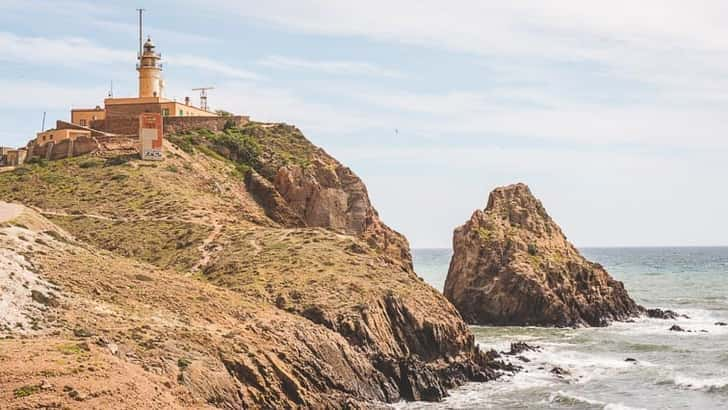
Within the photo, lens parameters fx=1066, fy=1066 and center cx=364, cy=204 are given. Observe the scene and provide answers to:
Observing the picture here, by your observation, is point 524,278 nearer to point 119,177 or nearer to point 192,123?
point 192,123

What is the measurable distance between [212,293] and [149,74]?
40978 millimetres

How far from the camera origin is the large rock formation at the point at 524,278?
273ft

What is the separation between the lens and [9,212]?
178ft

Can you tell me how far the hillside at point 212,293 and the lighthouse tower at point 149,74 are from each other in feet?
23.7

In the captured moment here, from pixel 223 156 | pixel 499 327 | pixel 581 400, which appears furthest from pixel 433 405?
pixel 223 156

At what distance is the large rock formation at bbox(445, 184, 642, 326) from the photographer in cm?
8312

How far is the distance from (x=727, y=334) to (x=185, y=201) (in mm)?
40237

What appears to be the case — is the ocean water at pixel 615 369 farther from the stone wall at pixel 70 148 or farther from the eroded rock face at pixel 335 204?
the stone wall at pixel 70 148

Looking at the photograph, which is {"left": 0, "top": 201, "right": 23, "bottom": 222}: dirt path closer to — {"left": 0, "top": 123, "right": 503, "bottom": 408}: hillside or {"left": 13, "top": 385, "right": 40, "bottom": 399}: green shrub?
{"left": 0, "top": 123, "right": 503, "bottom": 408}: hillside

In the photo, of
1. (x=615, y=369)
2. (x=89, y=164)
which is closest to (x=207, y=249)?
(x=89, y=164)

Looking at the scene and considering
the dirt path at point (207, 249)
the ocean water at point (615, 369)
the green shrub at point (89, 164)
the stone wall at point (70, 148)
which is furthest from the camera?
the stone wall at point (70, 148)

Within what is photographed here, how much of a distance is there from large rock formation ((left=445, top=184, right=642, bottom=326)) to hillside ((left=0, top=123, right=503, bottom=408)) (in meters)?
10.3

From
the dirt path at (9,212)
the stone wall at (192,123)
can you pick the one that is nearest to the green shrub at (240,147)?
the stone wall at (192,123)

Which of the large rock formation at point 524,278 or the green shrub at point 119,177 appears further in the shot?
the large rock formation at point 524,278
